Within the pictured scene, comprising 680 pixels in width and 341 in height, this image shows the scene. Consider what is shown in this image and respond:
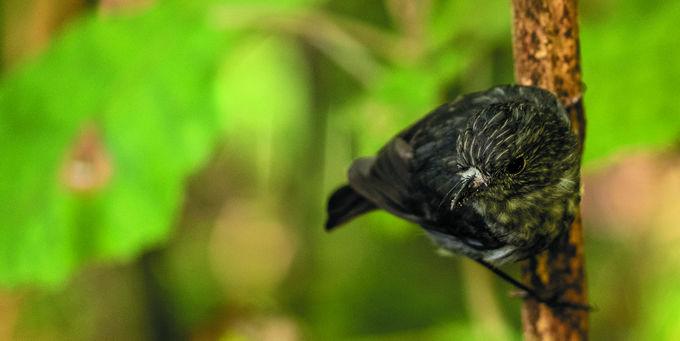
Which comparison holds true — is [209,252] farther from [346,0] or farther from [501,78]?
[501,78]

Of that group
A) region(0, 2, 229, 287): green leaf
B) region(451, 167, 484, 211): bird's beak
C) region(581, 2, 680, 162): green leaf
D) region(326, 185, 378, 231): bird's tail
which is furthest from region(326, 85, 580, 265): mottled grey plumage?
region(0, 2, 229, 287): green leaf

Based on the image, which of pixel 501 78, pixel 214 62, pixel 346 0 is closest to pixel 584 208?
pixel 501 78

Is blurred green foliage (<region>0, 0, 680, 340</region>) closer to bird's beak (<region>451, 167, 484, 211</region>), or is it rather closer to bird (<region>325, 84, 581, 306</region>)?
bird (<region>325, 84, 581, 306</region>)

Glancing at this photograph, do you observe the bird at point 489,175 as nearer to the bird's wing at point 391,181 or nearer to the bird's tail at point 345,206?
the bird's wing at point 391,181

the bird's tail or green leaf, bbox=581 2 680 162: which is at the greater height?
green leaf, bbox=581 2 680 162

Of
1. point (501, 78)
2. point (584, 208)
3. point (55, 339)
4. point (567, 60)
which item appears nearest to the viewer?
point (567, 60)

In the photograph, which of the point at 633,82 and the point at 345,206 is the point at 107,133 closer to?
the point at 345,206
